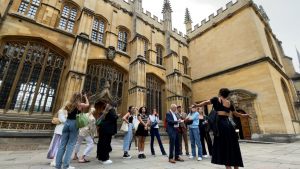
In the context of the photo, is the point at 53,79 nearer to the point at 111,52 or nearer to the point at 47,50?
the point at 47,50

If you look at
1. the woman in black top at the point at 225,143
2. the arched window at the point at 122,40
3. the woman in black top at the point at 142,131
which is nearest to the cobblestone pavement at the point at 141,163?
the woman in black top at the point at 142,131

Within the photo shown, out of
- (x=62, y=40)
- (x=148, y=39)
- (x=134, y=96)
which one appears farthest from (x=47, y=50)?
(x=148, y=39)

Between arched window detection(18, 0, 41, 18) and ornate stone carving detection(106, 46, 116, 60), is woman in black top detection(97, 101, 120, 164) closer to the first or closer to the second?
ornate stone carving detection(106, 46, 116, 60)

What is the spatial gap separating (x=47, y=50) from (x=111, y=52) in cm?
419

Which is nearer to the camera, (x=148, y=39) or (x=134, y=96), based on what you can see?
(x=134, y=96)

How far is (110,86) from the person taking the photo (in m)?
10.8

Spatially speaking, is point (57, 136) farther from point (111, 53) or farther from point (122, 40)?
point (122, 40)

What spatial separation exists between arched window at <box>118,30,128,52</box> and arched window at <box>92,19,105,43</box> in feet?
5.79

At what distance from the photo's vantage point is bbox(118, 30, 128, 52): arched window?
1274 cm

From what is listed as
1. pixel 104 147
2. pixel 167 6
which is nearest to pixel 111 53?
pixel 104 147

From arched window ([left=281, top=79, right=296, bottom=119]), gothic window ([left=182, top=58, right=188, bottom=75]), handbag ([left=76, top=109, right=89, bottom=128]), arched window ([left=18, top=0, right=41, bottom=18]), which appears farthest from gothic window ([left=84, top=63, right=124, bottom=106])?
arched window ([left=281, top=79, right=296, bottom=119])

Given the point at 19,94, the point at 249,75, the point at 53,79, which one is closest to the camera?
the point at 19,94

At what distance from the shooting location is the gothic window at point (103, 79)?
9.86 meters

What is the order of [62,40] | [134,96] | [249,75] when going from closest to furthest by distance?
1. [62,40]
2. [134,96]
3. [249,75]
